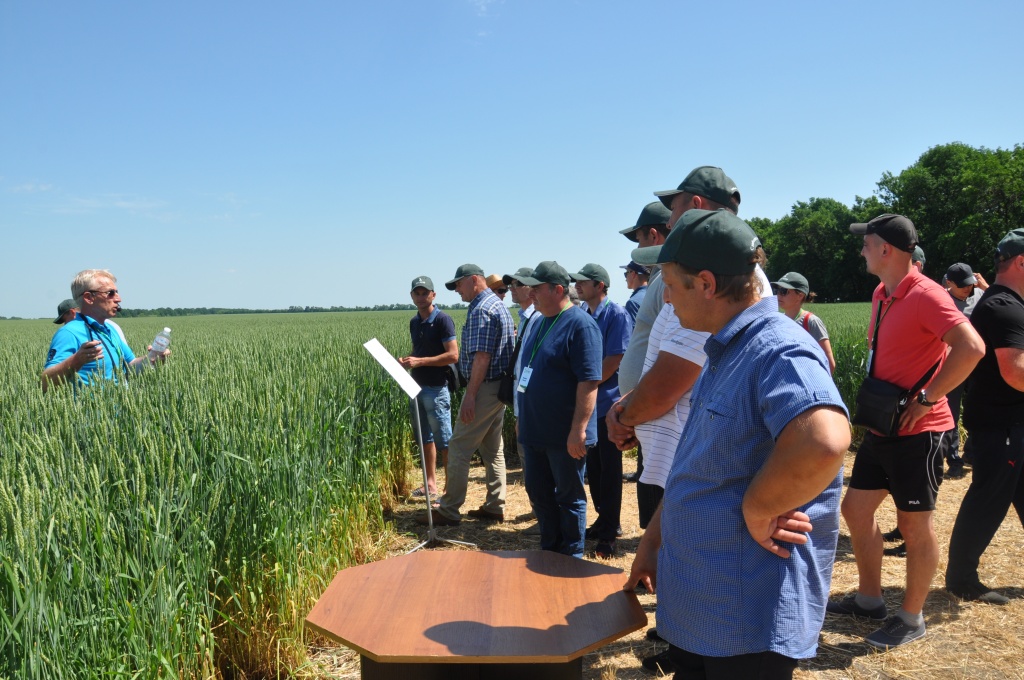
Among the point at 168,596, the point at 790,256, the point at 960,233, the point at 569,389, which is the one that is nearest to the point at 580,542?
the point at 569,389

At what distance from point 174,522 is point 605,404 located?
11.0 ft

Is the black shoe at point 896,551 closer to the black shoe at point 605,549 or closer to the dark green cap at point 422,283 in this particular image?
the black shoe at point 605,549

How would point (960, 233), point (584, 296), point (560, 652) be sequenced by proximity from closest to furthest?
1. point (560, 652)
2. point (584, 296)
3. point (960, 233)

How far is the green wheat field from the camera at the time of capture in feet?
5.68

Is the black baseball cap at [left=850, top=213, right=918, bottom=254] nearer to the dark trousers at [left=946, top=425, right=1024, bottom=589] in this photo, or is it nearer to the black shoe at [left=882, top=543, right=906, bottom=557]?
the dark trousers at [left=946, top=425, right=1024, bottom=589]

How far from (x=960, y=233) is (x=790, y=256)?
25437 mm

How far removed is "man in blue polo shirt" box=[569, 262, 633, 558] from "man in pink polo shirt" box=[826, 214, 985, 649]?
171 centimetres

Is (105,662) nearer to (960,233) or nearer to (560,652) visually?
(560,652)

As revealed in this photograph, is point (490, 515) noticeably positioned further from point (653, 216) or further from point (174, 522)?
point (174, 522)

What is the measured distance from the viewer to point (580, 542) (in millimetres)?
3922

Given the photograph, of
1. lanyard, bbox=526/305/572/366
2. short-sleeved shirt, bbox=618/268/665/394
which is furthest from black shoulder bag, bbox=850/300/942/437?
lanyard, bbox=526/305/572/366

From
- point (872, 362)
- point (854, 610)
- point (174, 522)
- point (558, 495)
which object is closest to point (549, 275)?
point (558, 495)

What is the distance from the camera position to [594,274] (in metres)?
5.76

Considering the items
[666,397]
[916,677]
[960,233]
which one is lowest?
[916,677]
